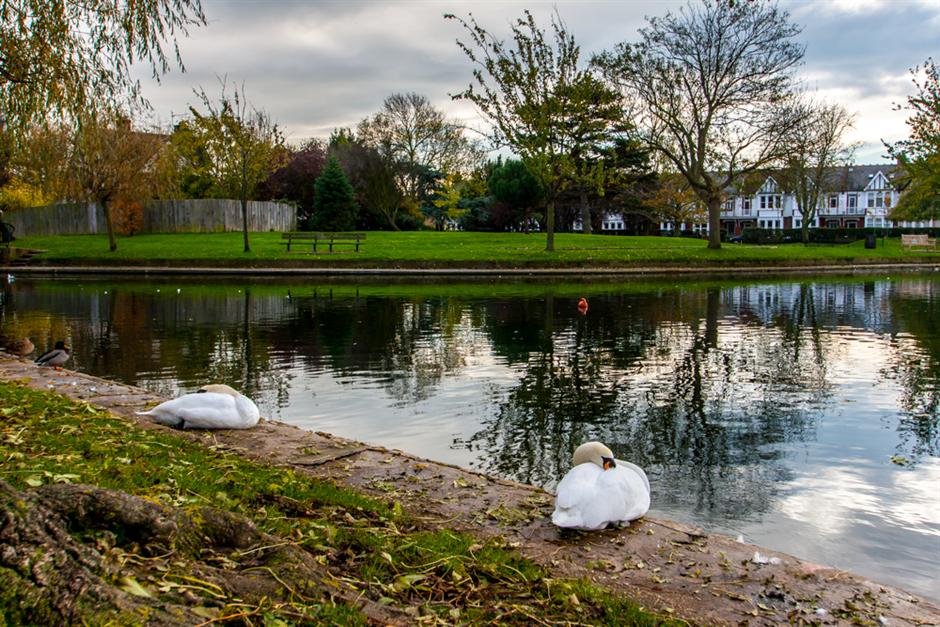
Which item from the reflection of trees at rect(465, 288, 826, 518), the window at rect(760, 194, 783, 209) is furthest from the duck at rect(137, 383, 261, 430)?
the window at rect(760, 194, 783, 209)

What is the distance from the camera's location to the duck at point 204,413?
25.3 feet

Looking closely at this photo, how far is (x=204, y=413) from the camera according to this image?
7734 mm

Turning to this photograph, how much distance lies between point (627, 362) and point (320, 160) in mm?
59326

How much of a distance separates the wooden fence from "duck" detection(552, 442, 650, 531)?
5183cm

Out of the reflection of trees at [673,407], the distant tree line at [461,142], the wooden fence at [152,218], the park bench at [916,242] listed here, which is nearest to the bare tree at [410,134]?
the distant tree line at [461,142]

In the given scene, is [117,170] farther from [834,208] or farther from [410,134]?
[834,208]

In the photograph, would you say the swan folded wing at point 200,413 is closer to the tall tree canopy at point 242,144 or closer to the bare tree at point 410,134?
the tall tree canopy at point 242,144

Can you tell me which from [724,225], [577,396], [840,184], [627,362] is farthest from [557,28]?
[724,225]

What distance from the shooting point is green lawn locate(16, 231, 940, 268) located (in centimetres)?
3794

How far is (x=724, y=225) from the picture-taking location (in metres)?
117

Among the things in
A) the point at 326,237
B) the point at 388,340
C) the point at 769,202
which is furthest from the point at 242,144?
the point at 769,202

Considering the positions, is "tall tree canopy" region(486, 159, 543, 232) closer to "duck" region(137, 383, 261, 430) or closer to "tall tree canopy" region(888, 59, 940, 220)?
"tall tree canopy" region(888, 59, 940, 220)

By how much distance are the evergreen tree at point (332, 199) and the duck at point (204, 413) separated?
5333cm

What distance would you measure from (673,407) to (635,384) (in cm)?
151
